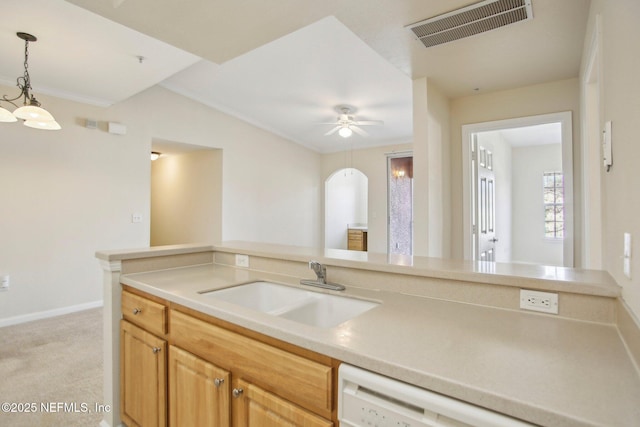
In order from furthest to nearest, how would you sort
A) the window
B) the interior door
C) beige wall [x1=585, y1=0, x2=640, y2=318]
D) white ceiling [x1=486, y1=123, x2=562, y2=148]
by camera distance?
the window < white ceiling [x1=486, y1=123, x2=562, y2=148] < the interior door < beige wall [x1=585, y1=0, x2=640, y2=318]

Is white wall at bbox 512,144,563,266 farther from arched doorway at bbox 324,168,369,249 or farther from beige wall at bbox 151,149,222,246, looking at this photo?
beige wall at bbox 151,149,222,246

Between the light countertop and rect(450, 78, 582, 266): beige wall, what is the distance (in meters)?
2.40

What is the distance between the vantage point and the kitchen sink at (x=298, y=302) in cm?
152

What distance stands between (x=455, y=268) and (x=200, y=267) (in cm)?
161

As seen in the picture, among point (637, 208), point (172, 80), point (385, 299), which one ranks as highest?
point (172, 80)

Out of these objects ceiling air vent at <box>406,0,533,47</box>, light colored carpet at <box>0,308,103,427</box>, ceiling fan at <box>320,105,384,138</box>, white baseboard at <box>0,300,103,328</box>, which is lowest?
light colored carpet at <box>0,308,103,427</box>

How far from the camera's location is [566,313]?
3.79ft

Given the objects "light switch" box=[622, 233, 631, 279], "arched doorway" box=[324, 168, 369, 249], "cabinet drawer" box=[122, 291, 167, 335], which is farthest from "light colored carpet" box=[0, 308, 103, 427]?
"arched doorway" box=[324, 168, 369, 249]

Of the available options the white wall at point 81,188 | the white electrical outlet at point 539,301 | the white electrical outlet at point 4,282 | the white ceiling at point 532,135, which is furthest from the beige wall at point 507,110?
the white electrical outlet at point 4,282

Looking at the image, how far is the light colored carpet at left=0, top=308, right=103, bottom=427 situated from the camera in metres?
2.10

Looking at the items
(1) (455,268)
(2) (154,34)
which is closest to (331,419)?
(1) (455,268)

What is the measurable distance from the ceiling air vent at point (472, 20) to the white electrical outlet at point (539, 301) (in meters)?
1.69

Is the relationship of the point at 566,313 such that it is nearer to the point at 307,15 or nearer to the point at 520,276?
the point at 520,276

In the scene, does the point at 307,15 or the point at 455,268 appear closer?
the point at 455,268
